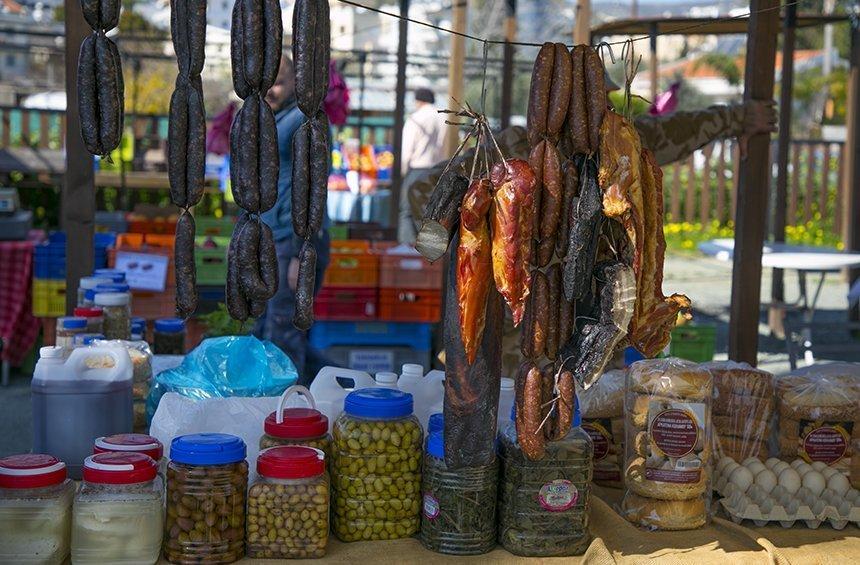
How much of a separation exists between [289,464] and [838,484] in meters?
1.64

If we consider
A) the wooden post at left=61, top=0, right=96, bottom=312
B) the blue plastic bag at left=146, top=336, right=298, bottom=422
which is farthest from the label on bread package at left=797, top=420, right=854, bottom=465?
the wooden post at left=61, top=0, right=96, bottom=312

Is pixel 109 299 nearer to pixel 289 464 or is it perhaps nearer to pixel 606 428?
pixel 289 464

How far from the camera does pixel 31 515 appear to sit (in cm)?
264

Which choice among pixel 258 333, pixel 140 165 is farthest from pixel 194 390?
pixel 140 165

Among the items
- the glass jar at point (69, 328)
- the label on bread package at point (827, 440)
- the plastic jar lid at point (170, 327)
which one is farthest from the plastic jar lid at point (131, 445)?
the plastic jar lid at point (170, 327)

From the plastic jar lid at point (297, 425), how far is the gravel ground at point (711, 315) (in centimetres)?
385

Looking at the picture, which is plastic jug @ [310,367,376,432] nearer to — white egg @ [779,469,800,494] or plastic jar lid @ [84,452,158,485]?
plastic jar lid @ [84,452,158,485]

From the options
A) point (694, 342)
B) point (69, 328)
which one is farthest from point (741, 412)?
point (694, 342)

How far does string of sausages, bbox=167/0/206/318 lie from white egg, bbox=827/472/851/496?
194 cm

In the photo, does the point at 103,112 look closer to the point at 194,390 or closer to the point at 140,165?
the point at 194,390

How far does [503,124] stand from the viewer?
32.9ft

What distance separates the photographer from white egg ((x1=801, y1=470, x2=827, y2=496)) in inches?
125

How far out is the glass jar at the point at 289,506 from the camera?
8.92 ft

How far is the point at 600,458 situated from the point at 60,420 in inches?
64.6
